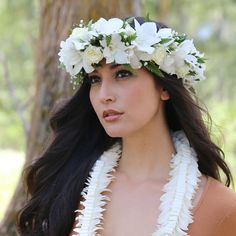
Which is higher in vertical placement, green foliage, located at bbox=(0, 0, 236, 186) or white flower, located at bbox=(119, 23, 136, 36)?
green foliage, located at bbox=(0, 0, 236, 186)

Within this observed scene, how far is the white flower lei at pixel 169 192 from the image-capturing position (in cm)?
203

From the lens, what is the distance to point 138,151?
2209 mm

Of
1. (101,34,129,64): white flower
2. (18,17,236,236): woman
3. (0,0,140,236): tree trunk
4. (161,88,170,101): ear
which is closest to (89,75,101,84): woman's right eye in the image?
(18,17,236,236): woman


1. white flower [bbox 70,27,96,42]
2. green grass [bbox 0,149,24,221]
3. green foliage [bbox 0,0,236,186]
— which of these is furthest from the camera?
green foliage [bbox 0,0,236,186]

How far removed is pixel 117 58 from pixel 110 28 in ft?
0.38

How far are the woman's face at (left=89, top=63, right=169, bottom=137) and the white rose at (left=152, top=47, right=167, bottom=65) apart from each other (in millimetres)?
52

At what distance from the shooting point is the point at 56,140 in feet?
8.31

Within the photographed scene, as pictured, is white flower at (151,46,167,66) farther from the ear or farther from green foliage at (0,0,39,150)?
green foliage at (0,0,39,150)

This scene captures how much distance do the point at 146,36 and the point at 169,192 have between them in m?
0.54

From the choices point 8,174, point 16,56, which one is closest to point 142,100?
point 8,174

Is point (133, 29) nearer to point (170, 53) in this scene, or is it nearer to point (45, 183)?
point (170, 53)

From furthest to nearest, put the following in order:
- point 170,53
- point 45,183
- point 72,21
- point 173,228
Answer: point 72,21, point 45,183, point 170,53, point 173,228

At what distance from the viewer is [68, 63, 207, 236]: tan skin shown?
A: 2055 mm

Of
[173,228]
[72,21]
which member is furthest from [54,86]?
[173,228]
